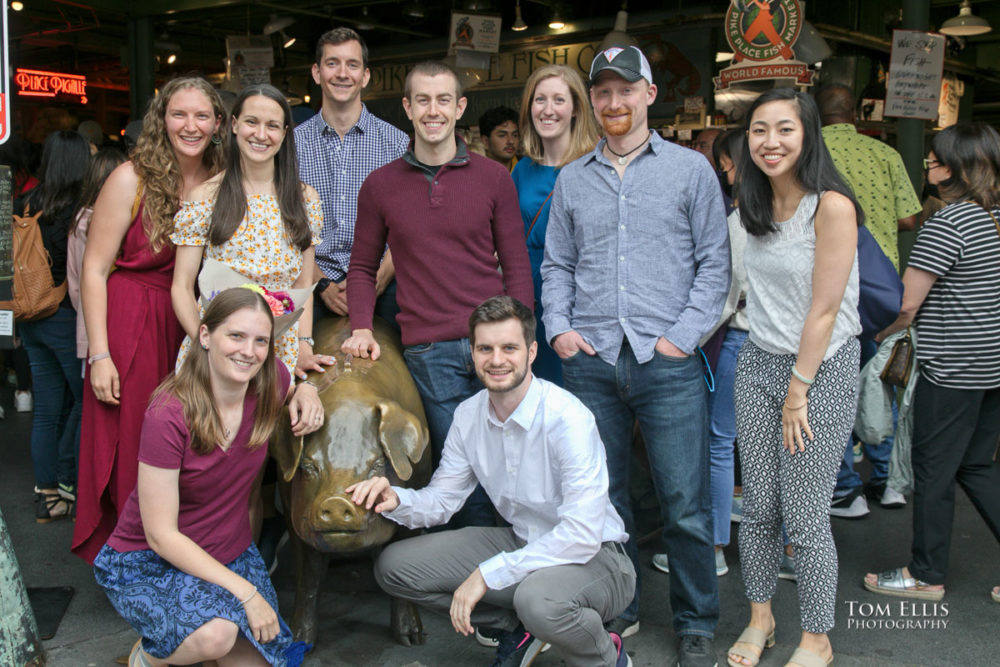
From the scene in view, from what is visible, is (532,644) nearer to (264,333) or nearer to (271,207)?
(264,333)

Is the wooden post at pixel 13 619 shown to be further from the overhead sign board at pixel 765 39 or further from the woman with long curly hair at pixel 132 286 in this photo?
the overhead sign board at pixel 765 39

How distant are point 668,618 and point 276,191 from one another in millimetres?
2419

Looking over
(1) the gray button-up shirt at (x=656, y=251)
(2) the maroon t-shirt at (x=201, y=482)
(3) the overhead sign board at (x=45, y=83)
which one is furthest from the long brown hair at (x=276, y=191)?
(3) the overhead sign board at (x=45, y=83)

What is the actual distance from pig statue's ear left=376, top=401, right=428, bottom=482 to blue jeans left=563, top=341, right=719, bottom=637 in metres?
0.61

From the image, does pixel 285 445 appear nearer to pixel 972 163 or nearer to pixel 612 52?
pixel 612 52

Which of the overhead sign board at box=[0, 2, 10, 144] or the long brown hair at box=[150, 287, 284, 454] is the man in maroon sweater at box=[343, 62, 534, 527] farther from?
the overhead sign board at box=[0, 2, 10, 144]

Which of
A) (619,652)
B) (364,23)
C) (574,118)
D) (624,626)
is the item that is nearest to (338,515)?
(619,652)

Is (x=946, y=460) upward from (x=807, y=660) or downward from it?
upward

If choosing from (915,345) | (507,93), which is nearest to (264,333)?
(915,345)

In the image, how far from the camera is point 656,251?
3375mm

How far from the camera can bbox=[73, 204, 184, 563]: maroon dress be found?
377 cm

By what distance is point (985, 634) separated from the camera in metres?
3.84

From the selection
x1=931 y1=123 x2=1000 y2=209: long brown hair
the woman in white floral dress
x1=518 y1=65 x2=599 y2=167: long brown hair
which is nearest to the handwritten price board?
x1=931 y1=123 x2=1000 y2=209: long brown hair

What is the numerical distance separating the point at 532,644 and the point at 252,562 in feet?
3.49
